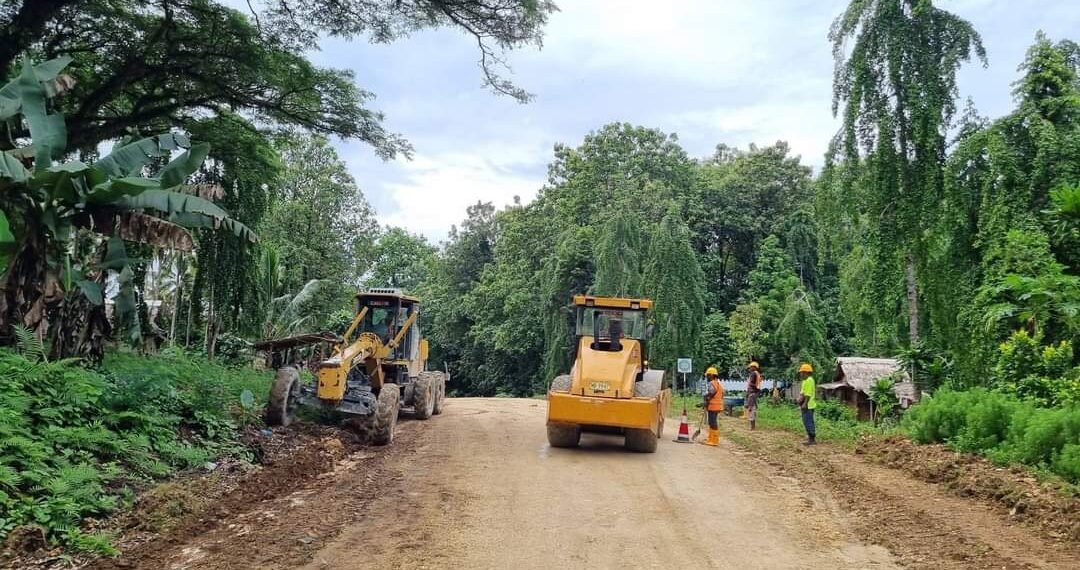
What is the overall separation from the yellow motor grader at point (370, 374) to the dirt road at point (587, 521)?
128 centimetres

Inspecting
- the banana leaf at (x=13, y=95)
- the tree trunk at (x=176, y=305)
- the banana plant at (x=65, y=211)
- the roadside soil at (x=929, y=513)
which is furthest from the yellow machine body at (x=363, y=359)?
the tree trunk at (x=176, y=305)

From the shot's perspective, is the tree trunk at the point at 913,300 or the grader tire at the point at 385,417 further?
the tree trunk at the point at 913,300

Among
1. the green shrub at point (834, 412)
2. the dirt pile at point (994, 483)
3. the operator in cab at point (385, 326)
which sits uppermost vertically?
the operator in cab at point (385, 326)

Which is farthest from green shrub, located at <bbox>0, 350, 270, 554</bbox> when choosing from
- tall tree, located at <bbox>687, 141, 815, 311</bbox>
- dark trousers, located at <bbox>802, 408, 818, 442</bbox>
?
tall tree, located at <bbox>687, 141, 815, 311</bbox>

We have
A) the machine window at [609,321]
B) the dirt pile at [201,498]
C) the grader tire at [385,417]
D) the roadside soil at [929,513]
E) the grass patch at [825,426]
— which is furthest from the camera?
the grass patch at [825,426]

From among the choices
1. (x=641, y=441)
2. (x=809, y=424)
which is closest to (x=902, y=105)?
(x=809, y=424)

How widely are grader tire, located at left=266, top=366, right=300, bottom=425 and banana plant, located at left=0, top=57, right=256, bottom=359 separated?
8.08 feet

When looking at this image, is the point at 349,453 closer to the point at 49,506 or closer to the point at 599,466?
the point at 599,466

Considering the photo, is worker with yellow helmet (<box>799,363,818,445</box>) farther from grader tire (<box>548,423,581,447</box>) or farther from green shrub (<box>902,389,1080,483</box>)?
grader tire (<box>548,423,581,447</box>)

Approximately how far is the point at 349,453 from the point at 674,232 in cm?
2238

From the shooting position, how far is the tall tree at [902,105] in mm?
15812

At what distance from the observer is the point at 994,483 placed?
8867mm

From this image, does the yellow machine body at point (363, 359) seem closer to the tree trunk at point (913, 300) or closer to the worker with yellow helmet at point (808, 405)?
the worker with yellow helmet at point (808, 405)

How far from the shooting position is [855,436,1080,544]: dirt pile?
7.45 m
